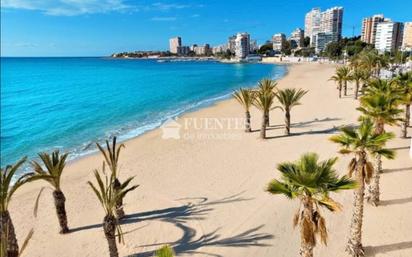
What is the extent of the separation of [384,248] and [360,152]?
310 centimetres

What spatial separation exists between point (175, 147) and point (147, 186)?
5.82 m

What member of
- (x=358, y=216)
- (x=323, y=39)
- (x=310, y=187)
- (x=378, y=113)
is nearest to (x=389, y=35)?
(x=323, y=39)

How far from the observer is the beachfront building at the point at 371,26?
16525cm

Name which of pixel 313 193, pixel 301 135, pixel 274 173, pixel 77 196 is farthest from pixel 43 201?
pixel 301 135

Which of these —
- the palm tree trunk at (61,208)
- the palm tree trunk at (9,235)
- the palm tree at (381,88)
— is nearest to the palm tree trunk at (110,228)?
the palm tree trunk at (9,235)

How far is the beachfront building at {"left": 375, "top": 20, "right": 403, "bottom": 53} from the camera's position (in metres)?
149

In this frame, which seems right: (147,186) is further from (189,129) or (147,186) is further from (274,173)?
(189,129)

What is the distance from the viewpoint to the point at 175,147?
19.2 m

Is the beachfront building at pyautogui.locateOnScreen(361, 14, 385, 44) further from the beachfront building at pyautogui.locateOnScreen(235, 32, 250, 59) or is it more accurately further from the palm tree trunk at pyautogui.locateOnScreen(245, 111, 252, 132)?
the palm tree trunk at pyautogui.locateOnScreen(245, 111, 252, 132)

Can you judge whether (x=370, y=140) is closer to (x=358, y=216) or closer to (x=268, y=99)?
(x=358, y=216)

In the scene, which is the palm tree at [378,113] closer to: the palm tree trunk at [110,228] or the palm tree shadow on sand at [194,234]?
the palm tree shadow on sand at [194,234]

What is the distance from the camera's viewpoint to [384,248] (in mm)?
8703

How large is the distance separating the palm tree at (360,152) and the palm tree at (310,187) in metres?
1.89

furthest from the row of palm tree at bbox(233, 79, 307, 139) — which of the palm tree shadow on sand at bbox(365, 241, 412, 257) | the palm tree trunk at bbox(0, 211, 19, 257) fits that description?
the palm tree trunk at bbox(0, 211, 19, 257)
